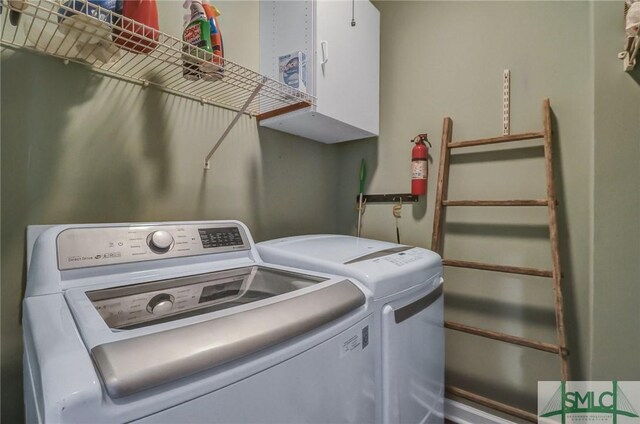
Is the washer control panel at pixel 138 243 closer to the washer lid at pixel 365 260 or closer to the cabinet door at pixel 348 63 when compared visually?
the washer lid at pixel 365 260

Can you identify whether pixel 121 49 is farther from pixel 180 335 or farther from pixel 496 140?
pixel 496 140

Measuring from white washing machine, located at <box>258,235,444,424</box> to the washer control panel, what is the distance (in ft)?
0.66

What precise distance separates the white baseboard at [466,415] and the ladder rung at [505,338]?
409 mm

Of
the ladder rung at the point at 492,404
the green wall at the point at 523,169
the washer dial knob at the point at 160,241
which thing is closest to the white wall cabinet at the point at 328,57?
the green wall at the point at 523,169

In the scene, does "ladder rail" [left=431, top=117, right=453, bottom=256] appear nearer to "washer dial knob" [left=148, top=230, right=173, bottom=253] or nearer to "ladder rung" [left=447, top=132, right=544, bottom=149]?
"ladder rung" [left=447, top=132, right=544, bottom=149]

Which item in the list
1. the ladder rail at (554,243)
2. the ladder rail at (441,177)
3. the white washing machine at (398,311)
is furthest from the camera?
the ladder rail at (441,177)

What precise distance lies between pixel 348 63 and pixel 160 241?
1.27m

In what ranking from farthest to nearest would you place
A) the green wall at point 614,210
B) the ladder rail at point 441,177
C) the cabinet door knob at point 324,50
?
the ladder rail at point 441,177
the cabinet door knob at point 324,50
the green wall at point 614,210

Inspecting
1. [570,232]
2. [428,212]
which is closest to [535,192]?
[570,232]

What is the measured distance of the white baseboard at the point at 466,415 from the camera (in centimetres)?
157

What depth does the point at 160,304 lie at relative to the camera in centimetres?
75

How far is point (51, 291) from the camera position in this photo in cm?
76
